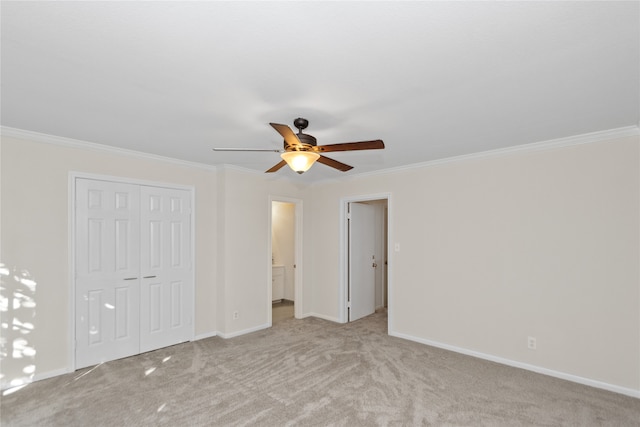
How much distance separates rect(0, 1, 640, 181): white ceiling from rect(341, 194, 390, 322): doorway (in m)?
2.37

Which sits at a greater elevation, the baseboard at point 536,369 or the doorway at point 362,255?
the doorway at point 362,255

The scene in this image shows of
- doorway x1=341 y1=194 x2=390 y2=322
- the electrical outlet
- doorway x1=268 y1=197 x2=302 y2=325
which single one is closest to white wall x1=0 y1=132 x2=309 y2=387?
doorway x1=341 y1=194 x2=390 y2=322

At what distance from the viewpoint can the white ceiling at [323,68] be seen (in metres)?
1.49

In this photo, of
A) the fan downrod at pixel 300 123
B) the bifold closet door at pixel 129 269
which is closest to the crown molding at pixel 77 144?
the bifold closet door at pixel 129 269

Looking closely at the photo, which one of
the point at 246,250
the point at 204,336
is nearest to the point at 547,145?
the point at 246,250

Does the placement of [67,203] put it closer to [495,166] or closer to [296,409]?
[296,409]

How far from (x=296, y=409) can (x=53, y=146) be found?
3417mm

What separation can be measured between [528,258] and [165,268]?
4.22 m

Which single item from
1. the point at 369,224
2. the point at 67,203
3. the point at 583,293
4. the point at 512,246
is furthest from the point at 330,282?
the point at 67,203

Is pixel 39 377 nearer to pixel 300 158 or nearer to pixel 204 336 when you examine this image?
pixel 204 336

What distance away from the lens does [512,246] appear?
3.66 m

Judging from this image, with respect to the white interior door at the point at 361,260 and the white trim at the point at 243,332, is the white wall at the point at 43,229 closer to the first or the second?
the white trim at the point at 243,332

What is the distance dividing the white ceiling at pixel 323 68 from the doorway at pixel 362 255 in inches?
93.5

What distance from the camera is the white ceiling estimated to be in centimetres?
149
